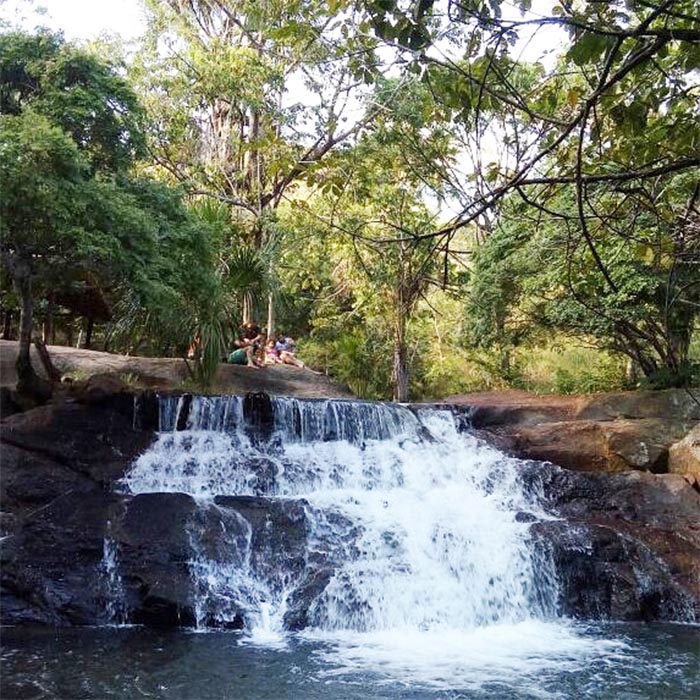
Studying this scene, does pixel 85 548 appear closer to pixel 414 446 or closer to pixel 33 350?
pixel 414 446

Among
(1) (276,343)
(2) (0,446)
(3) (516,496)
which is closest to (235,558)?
(2) (0,446)

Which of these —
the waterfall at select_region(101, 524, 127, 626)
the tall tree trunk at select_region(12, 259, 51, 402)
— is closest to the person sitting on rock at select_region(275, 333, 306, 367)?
the tall tree trunk at select_region(12, 259, 51, 402)

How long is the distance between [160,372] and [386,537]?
17.4ft

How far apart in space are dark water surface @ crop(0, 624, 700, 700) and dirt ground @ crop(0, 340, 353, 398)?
4990 mm

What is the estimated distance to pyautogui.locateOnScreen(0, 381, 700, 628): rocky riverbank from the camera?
6.73 m

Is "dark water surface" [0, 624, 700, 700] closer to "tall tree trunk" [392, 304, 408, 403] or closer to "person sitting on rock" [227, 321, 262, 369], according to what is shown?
"person sitting on rock" [227, 321, 262, 369]

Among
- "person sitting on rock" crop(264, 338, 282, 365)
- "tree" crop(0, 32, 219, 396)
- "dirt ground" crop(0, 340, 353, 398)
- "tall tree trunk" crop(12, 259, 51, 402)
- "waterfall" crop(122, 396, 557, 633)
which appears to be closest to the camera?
"tree" crop(0, 32, 219, 396)

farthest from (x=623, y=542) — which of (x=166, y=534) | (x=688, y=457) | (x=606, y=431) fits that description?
(x=166, y=534)

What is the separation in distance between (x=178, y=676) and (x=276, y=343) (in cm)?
1045

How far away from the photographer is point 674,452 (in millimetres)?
9797

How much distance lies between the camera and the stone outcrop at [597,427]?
32.6ft

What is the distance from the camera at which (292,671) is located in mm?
5402

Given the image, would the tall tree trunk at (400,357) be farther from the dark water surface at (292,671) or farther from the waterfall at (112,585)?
the dark water surface at (292,671)

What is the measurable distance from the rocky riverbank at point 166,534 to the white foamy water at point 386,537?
0.17 m
